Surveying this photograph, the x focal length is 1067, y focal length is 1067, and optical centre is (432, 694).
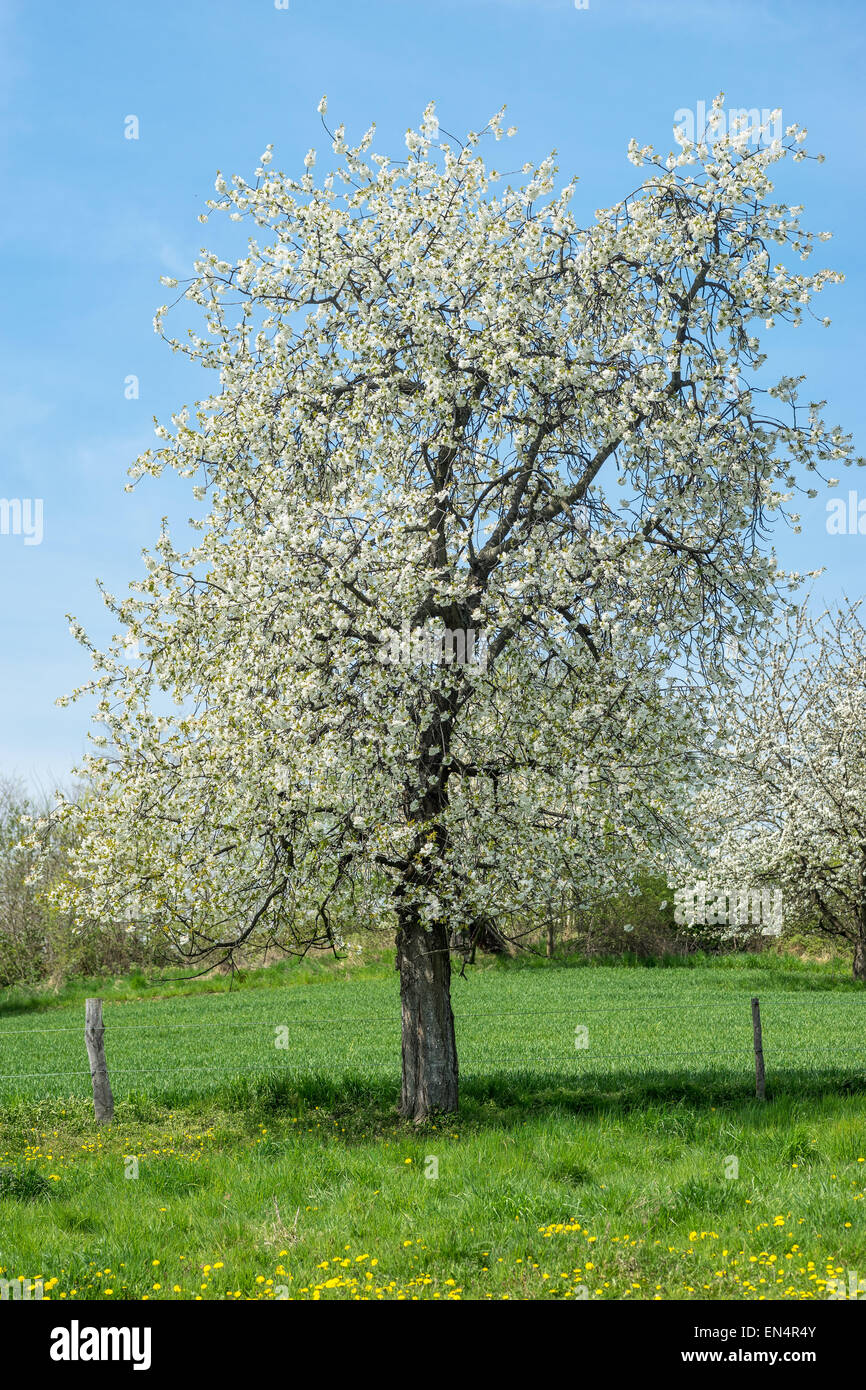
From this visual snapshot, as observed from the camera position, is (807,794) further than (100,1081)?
Yes

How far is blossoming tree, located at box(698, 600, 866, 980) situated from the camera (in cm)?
3378

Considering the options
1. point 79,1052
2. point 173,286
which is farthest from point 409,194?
point 79,1052

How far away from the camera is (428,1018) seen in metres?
13.3

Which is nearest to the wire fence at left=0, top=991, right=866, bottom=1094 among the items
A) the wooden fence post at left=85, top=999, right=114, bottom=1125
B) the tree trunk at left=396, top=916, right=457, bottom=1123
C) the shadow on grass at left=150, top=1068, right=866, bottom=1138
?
the wooden fence post at left=85, top=999, right=114, bottom=1125

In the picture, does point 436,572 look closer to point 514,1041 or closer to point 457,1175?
point 457,1175

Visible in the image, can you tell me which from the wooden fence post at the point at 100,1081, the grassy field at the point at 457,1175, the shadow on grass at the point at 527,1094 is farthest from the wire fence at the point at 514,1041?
the shadow on grass at the point at 527,1094

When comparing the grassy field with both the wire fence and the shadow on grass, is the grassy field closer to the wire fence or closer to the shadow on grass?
the shadow on grass

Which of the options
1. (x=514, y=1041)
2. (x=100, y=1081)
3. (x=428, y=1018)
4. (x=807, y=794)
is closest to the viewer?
(x=428, y=1018)

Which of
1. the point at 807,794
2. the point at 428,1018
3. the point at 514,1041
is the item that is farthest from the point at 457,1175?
the point at 807,794

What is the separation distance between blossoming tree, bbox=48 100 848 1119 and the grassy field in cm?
214

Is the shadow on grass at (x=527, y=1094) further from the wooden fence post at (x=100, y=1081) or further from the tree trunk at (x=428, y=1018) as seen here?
the wooden fence post at (x=100, y=1081)

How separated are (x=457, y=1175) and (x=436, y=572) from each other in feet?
19.8

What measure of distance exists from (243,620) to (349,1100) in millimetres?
6914

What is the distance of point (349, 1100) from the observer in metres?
14.7
